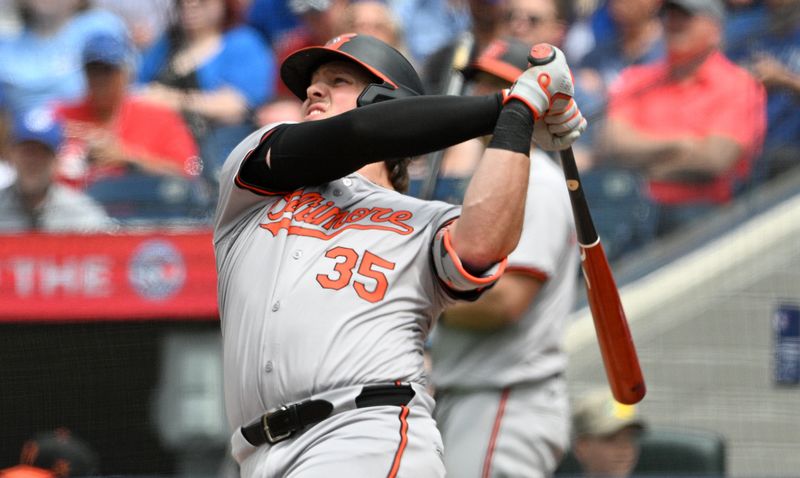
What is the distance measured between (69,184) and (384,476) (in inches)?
152

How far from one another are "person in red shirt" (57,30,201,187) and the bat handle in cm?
333

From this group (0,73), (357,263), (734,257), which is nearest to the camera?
(357,263)

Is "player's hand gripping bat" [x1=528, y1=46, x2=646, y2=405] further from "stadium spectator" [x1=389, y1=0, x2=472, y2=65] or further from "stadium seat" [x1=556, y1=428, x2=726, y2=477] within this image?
"stadium spectator" [x1=389, y1=0, x2=472, y2=65]

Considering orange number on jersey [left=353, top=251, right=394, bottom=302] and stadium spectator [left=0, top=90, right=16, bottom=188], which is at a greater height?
orange number on jersey [left=353, top=251, right=394, bottom=302]

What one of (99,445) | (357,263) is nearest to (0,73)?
(99,445)

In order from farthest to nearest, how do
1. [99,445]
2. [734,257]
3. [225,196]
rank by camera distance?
[734,257]
[99,445]
[225,196]

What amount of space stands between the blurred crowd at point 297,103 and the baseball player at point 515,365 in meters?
1.74

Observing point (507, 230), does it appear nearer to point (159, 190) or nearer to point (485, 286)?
point (485, 286)

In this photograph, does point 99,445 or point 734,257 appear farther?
point 734,257

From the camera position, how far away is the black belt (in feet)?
8.20

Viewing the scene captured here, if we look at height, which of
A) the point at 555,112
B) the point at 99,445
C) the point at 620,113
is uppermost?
the point at 555,112

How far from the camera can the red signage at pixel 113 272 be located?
5.55 meters

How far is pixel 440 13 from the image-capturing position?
6996 mm

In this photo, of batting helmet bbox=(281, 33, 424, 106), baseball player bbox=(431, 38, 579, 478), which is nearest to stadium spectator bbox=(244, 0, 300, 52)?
baseball player bbox=(431, 38, 579, 478)
